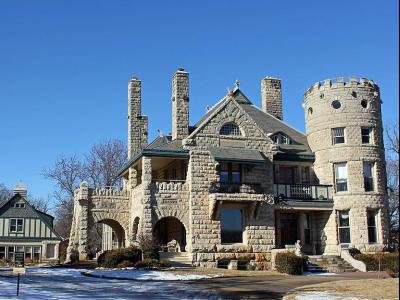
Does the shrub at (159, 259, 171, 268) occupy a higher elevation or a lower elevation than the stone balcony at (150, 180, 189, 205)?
lower

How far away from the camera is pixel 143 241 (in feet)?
107

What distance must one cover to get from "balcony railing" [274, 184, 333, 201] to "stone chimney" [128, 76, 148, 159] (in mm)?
10867

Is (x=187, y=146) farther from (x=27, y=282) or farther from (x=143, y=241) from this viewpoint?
(x=27, y=282)

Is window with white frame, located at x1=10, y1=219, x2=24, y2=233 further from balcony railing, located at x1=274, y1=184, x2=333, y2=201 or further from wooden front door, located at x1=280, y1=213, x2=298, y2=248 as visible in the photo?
balcony railing, located at x1=274, y1=184, x2=333, y2=201

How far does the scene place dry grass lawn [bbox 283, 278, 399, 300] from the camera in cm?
1801

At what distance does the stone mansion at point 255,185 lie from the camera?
3509 centimetres

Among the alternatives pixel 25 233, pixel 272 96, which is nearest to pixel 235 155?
pixel 272 96

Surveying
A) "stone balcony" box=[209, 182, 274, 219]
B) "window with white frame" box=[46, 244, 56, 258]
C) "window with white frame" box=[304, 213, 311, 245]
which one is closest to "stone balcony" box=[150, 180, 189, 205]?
"stone balcony" box=[209, 182, 274, 219]

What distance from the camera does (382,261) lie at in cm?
3212

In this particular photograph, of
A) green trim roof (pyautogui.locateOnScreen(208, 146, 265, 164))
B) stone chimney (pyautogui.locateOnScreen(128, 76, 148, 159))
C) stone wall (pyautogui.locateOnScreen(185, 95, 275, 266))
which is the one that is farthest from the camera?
stone chimney (pyautogui.locateOnScreen(128, 76, 148, 159))

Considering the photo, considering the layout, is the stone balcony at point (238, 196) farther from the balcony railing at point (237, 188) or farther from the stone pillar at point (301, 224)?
the stone pillar at point (301, 224)

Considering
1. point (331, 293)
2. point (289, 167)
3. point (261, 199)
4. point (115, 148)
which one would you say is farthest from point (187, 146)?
point (115, 148)

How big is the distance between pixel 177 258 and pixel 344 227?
37.2 feet

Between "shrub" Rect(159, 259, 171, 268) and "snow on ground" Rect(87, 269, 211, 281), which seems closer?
"snow on ground" Rect(87, 269, 211, 281)
